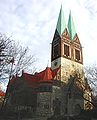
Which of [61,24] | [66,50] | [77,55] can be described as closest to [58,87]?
[66,50]

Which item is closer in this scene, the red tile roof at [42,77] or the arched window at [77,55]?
the red tile roof at [42,77]

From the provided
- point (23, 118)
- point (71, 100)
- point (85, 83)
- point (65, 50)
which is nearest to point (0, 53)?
point (23, 118)

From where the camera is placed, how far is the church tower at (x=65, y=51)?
1942 inches

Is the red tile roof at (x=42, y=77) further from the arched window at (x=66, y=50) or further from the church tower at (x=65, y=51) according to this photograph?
the arched window at (x=66, y=50)

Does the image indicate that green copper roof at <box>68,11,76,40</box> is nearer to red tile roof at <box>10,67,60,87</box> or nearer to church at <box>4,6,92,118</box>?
church at <box>4,6,92,118</box>

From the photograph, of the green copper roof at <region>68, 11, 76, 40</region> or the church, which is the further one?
the green copper roof at <region>68, 11, 76, 40</region>

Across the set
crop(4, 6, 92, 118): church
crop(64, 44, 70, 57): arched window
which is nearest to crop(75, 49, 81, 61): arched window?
crop(4, 6, 92, 118): church

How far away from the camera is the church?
41.3 metres

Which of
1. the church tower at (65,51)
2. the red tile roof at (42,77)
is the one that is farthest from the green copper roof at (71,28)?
the red tile roof at (42,77)

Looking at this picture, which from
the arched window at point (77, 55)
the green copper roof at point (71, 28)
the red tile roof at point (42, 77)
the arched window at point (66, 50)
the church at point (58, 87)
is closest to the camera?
the church at point (58, 87)

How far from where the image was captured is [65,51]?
170 feet

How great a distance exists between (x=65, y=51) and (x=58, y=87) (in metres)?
9.68

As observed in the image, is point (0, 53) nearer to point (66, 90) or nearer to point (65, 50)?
point (66, 90)

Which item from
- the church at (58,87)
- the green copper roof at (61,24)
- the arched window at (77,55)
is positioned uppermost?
the green copper roof at (61,24)
